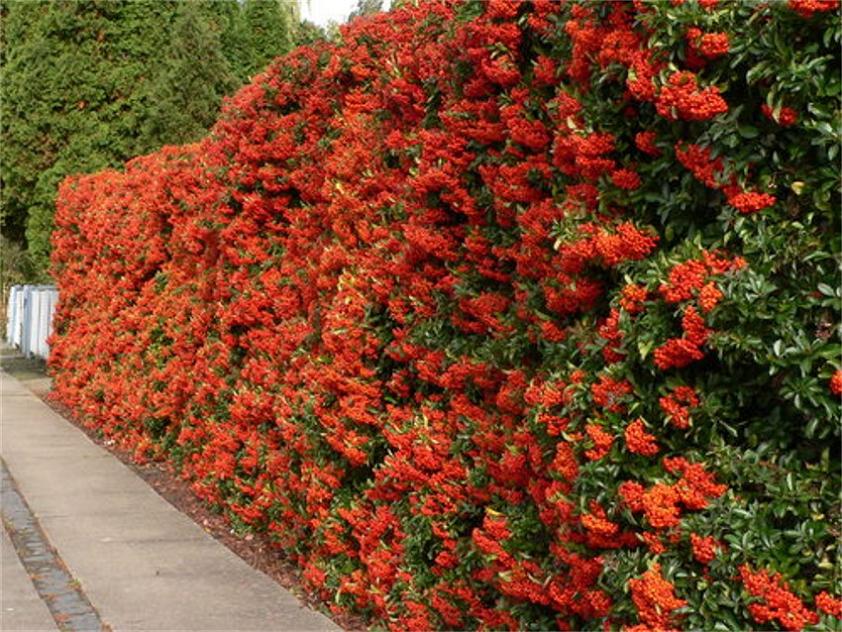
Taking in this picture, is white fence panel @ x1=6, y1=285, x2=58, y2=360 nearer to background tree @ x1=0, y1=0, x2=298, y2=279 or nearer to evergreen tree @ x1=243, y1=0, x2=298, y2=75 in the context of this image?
background tree @ x1=0, y1=0, x2=298, y2=279

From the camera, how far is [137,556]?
7.50m

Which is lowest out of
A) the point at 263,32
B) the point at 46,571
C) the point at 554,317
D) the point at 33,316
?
the point at 46,571

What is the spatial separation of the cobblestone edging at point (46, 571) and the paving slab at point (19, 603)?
0.15ft

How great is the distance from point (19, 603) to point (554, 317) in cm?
400

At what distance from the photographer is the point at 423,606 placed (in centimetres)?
503

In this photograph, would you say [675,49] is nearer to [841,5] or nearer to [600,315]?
[841,5]

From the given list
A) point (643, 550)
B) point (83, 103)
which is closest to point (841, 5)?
point (643, 550)

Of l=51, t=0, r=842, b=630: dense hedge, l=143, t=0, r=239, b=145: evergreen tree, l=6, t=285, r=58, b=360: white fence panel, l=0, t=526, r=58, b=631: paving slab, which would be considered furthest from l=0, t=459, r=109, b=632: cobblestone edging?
l=6, t=285, r=58, b=360: white fence panel

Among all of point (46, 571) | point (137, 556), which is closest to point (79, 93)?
point (137, 556)

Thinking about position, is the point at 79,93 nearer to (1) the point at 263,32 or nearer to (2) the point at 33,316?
(2) the point at 33,316

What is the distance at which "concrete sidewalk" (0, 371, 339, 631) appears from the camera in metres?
6.16

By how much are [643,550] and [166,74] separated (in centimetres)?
1635

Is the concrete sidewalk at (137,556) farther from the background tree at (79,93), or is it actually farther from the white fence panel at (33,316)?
the white fence panel at (33,316)

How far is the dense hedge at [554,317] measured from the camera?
2855 millimetres
